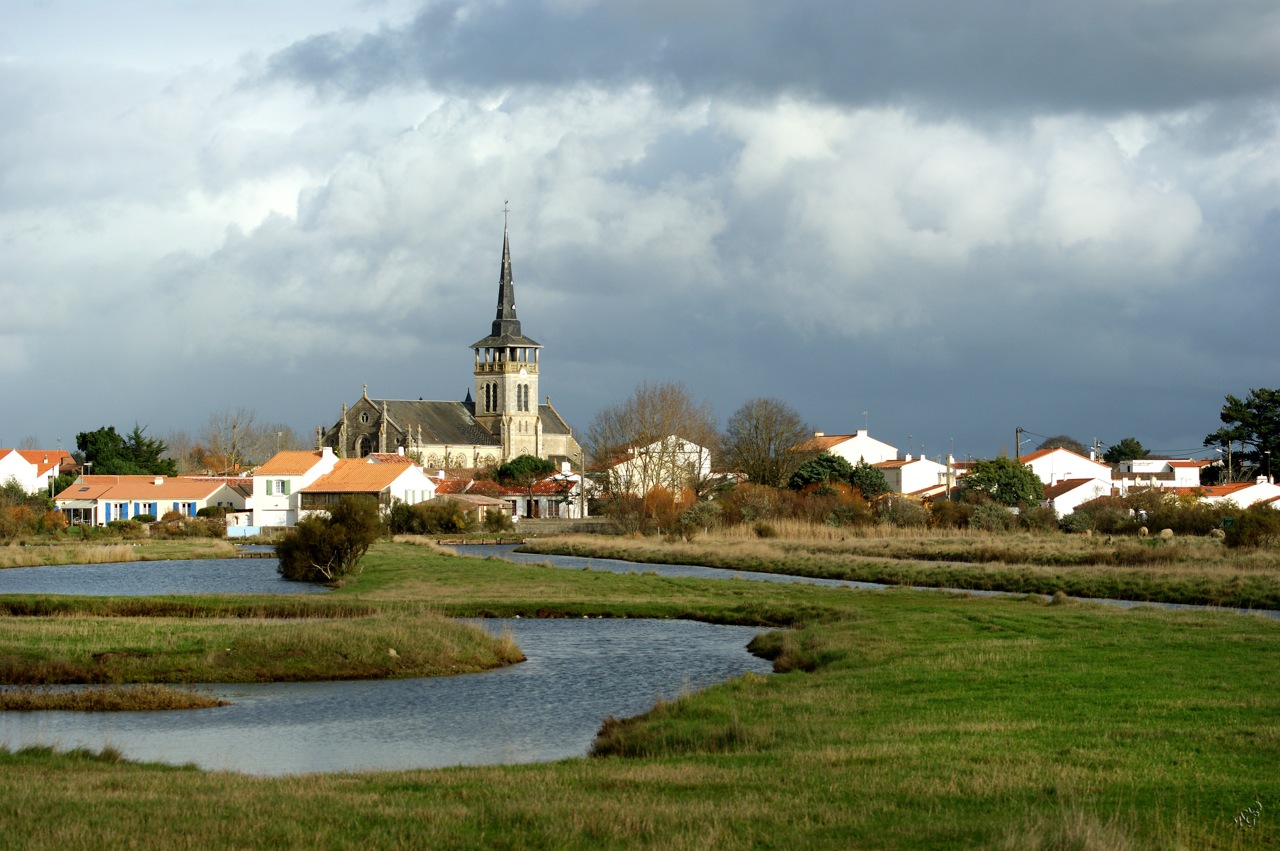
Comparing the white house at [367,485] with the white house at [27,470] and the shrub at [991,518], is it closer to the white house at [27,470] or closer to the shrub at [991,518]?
the white house at [27,470]

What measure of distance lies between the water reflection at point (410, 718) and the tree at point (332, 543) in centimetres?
1920

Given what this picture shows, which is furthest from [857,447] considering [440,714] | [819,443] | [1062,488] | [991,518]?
[440,714]

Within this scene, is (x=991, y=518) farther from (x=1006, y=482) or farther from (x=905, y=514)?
(x=1006, y=482)

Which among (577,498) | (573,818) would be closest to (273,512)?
(577,498)

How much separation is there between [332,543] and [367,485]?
138 ft

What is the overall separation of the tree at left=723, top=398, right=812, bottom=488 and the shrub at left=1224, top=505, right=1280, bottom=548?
5099cm

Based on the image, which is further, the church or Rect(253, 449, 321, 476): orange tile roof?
the church

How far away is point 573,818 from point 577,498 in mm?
93831

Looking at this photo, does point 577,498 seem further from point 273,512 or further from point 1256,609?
point 1256,609

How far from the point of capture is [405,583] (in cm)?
4272

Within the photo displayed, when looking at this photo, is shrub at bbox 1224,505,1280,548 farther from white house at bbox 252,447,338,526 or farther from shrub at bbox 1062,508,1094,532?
white house at bbox 252,447,338,526

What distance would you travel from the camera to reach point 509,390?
515 feet

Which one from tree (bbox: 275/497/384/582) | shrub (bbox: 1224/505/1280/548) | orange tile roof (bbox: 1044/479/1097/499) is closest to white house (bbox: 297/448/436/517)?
tree (bbox: 275/497/384/582)

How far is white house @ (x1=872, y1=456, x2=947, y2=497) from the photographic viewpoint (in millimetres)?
109375
